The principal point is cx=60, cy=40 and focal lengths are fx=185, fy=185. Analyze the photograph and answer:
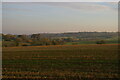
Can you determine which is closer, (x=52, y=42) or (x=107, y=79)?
(x=107, y=79)

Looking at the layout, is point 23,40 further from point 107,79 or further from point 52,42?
point 107,79

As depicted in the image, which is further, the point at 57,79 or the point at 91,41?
the point at 91,41

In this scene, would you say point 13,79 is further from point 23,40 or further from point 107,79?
point 23,40

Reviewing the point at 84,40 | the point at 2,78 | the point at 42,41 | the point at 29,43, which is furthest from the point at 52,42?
the point at 2,78

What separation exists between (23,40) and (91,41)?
90.3 feet

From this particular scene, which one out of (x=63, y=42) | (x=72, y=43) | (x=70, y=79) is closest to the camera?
(x=70, y=79)

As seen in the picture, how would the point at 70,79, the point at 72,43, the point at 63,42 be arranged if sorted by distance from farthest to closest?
the point at 63,42 → the point at 72,43 → the point at 70,79

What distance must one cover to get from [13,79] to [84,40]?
63551 mm

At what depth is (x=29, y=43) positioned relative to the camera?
74375 mm

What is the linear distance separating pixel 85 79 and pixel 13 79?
328 centimetres

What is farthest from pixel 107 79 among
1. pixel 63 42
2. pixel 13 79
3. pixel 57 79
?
pixel 63 42

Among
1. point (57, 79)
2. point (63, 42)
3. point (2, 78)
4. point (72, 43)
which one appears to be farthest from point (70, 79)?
point (63, 42)

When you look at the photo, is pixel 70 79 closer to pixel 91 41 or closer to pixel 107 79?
pixel 107 79

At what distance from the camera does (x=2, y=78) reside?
863cm
